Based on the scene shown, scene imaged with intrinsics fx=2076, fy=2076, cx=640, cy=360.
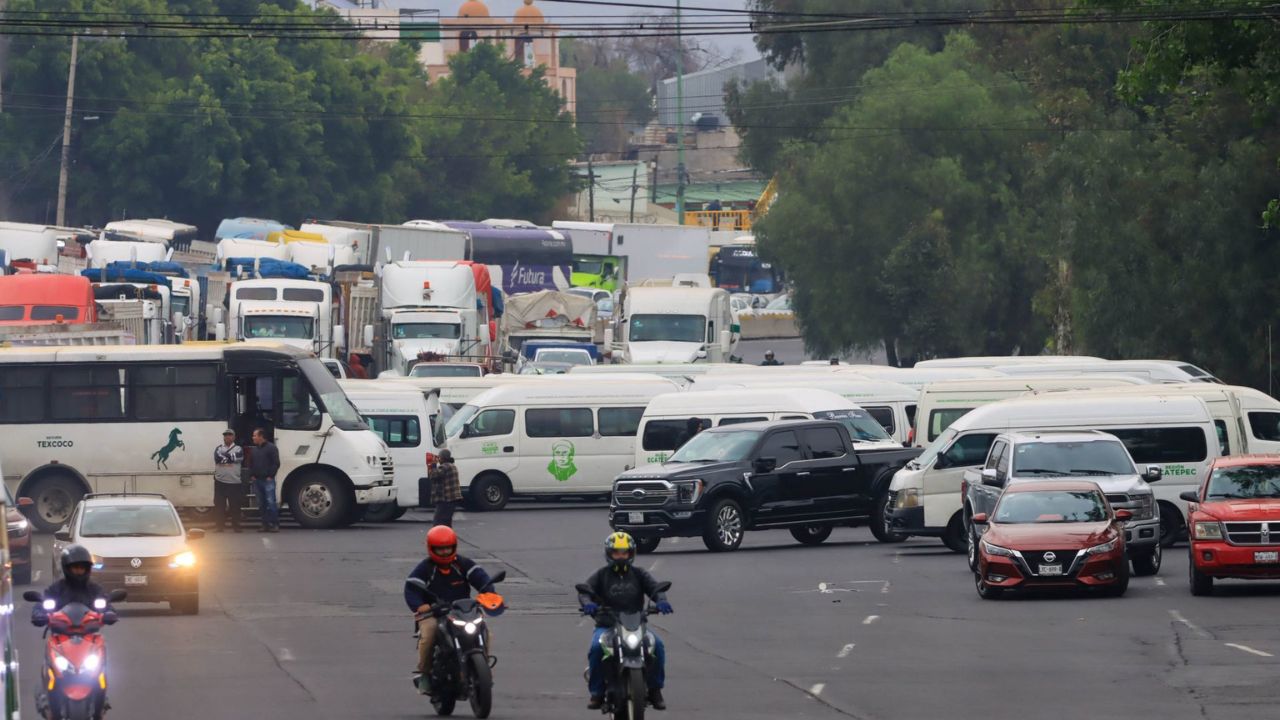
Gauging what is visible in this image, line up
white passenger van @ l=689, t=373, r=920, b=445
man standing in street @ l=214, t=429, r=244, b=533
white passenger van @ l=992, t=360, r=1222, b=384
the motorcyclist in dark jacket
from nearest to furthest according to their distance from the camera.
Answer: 1. the motorcyclist in dark jacket
2. man standing in street @ l=214, t=429, r=244, b=533
3. white passenger van @ l=689, t=373, r=920, b=445
4. white passenger van @ l=992, t=360, r=1222, b=384

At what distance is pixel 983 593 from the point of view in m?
23.1

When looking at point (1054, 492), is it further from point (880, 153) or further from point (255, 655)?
point (880, 153)

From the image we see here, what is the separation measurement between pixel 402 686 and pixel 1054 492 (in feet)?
30.7

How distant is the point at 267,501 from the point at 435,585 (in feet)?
61.2

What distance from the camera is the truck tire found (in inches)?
1529

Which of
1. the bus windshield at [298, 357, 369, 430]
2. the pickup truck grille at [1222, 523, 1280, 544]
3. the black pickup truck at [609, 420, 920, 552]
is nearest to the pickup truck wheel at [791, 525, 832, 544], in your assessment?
the black pickup truck at [609, 420, 920, 552]

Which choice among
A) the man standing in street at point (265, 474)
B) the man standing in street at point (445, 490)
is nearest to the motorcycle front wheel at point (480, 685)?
the man standing in street at point (445, 490)

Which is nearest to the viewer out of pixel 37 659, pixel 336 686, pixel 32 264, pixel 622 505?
pixel 336 686

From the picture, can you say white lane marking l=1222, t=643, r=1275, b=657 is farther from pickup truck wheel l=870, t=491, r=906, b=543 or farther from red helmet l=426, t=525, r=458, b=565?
pickup truck wheel l=870, t=491, r=906, b=543

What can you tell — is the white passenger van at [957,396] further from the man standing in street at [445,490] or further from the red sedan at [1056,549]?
the red sedan at [1056,549]

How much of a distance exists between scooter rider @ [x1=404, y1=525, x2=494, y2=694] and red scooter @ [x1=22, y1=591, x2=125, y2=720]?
2.20m

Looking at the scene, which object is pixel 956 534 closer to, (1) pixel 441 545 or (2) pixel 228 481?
(2) pixel 228 481

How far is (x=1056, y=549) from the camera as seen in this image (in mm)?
22547

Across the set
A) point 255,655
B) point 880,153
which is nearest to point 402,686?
point 255,655
